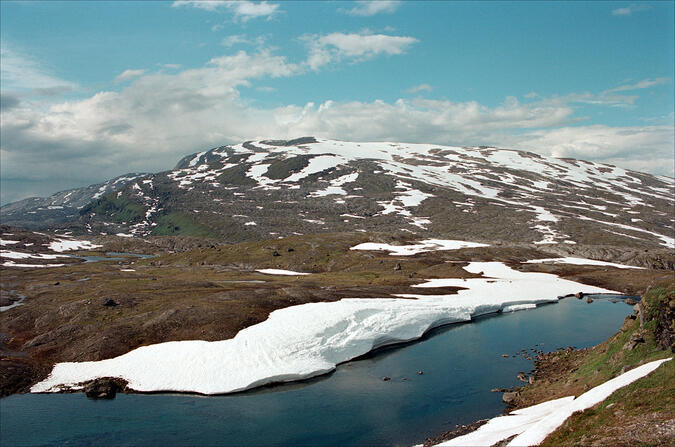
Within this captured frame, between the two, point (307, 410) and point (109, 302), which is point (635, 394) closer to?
point (307, 410)

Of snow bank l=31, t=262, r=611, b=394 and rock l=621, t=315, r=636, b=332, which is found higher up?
rock l=621, t=315, r=636, b=332

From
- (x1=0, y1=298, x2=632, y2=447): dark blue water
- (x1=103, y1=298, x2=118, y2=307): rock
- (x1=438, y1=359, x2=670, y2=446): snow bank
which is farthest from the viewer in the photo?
(x1=103, y1=298, x2=118, y2=307): rock

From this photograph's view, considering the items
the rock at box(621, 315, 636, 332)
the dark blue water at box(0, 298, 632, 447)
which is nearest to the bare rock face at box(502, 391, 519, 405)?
the dark blue water at box(0, 298, 632, 447)

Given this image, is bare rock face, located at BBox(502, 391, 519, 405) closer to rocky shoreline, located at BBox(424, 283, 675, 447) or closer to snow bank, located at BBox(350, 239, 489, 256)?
rocky shoreline, located at BBox(424, 283, 675, 447)

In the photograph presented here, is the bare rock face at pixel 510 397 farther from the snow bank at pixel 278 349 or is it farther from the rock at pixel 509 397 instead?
the snow bank at pixel 278 349

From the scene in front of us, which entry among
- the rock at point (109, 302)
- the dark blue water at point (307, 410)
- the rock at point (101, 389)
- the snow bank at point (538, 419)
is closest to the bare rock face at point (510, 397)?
the dark blue water at point (307, 410)

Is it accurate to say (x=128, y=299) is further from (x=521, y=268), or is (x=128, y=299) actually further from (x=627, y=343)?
(x=521, y=268)

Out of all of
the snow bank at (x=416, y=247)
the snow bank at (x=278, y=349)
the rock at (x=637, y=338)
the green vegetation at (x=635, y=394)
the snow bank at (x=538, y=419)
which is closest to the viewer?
the green vegetation at (x=635, y=394)
